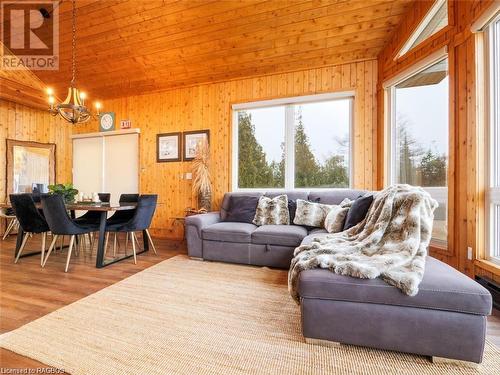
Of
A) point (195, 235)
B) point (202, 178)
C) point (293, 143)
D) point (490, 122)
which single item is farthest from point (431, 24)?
point (195, 235)

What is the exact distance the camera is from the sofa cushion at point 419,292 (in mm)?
1272

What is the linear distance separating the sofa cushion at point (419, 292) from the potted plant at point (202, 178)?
2.85 m

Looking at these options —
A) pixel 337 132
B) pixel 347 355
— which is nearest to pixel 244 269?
pixel 347 355

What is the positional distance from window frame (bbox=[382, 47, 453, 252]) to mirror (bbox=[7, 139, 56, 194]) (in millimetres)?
6144

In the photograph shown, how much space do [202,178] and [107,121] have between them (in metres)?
2.90

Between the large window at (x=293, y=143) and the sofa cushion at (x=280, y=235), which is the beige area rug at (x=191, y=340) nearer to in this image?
the sofa cushion at (x=280, y=235)

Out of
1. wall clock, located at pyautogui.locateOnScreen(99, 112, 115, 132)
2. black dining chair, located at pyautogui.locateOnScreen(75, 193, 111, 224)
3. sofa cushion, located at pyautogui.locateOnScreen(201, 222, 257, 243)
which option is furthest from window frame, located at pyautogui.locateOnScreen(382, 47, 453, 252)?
wall clock, located at pyautogui.locateOnScreen(99, 112, 115, 132)

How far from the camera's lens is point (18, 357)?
1385 mm

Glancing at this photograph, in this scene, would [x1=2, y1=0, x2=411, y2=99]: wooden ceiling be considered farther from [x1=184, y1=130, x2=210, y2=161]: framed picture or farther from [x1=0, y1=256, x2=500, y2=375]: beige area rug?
[x1=0, y1=256, x2=500, y2=375]: beige area rug

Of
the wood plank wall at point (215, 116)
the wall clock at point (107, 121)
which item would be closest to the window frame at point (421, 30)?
the wood plank wall at point (215, 116)

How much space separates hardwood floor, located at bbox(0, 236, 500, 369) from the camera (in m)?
1.72

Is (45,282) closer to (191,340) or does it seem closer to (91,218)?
(91,218)

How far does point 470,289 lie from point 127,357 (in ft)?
6.33

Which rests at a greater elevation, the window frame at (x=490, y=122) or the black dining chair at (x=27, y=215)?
the window frame at (x=490, y=122)
